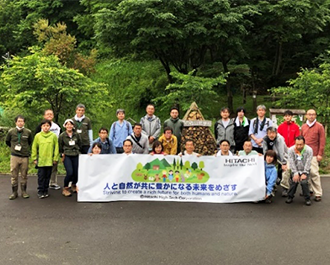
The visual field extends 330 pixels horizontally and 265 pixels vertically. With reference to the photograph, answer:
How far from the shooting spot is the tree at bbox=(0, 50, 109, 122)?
9531mm

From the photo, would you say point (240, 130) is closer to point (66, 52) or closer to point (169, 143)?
point (169, 143)

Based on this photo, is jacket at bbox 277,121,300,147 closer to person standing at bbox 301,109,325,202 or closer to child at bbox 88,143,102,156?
person standing at bbox 301,109,325,202

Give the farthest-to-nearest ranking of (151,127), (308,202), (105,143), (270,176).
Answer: (151,127), (105,143), (270,176), (308,202)

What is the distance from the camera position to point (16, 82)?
983 cm

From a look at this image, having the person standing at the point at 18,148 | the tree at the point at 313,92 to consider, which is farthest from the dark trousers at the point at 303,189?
the person standing at the point at 18,148

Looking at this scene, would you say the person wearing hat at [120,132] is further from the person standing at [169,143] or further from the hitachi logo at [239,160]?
the hitachi logo at [239,160]

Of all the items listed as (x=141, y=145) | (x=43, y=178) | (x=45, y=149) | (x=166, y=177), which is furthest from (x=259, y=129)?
(x=43, y=178)

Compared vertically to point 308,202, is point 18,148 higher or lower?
higher

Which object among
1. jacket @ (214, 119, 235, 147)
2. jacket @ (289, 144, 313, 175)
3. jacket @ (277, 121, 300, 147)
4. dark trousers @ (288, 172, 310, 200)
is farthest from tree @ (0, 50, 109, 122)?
dark trousers @ (288, 172, 310, 200)

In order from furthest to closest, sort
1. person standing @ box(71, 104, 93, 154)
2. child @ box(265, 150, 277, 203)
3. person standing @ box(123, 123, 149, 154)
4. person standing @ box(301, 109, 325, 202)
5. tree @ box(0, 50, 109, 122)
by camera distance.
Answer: tree @ box(0, 50, 109, 122) → person standing @ box(71, 104, 93, 154) → person standing @ box(123, 123, 149, 154) → person standing @ box(301, 109, 325, 202) → child @ box(265, 150, 277, 203)

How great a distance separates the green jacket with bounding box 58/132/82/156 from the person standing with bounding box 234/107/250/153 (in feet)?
11.7

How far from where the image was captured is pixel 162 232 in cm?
519

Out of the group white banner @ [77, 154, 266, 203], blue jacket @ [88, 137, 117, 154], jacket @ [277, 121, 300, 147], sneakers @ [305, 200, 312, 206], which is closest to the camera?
sneakers @ [305, 200, 312, 206]

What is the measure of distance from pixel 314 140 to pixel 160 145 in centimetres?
326
